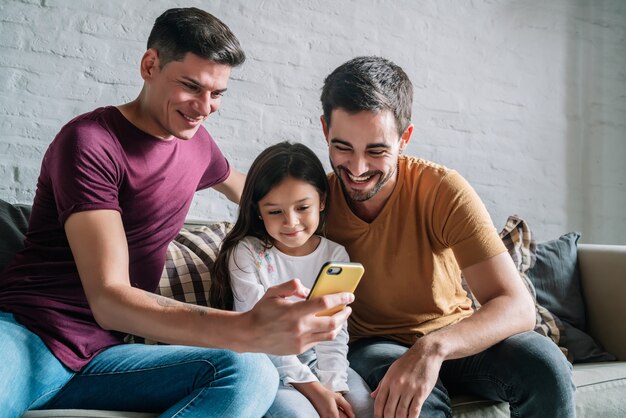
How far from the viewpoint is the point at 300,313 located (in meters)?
1.15

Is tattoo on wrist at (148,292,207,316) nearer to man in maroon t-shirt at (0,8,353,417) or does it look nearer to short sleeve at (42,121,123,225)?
man in maroon t-shirt at (0,8,353,417)

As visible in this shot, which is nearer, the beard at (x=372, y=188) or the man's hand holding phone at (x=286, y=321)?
the man's hand holding phone at (x=286, y=321)

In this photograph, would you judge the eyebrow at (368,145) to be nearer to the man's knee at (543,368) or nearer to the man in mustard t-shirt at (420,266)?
the man in mustard t-shirt at (420,266)

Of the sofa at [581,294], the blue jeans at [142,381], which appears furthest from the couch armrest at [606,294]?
the blue jeans at [142,381]

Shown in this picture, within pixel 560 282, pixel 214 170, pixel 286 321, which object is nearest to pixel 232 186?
pixel 214 170

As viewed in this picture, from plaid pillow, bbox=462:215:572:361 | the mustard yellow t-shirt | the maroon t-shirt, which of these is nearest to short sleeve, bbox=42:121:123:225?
the maroon t-shirt

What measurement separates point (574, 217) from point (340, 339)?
1883 millimetres

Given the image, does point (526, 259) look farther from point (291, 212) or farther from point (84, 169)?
point (84, 169)

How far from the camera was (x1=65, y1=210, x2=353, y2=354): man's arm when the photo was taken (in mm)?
1153

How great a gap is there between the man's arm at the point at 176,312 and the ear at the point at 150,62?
0.38 metres

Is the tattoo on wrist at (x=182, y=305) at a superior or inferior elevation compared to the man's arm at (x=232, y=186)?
inferior

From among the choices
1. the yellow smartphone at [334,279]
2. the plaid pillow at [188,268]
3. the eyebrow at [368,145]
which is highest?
the eyebrow at [368,145]

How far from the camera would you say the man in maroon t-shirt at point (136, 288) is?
124 centimetres

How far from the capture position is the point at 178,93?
1553 millimetres
